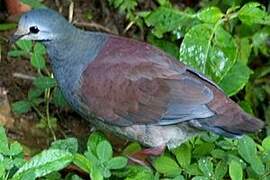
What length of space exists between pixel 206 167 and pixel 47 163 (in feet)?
2.60

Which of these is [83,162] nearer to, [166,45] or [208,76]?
[208,76]

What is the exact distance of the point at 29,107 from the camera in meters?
4.54

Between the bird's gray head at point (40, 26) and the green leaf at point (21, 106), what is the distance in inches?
20.3

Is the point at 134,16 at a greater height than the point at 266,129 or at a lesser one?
greater

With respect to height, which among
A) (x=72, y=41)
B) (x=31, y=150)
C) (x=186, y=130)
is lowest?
(x=31, y=150)

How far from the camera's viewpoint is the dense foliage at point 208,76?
3670 mm

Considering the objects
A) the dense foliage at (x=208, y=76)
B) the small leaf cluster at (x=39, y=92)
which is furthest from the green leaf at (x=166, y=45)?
the small leaf cluster at (x=39, y=92)

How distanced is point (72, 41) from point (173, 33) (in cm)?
118

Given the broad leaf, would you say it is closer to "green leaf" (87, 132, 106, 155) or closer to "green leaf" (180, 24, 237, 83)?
"green leaf" (87, 132, 106, 155)

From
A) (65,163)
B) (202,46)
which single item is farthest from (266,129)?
(65,163)

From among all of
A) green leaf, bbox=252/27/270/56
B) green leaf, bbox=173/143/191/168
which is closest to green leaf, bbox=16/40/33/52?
green leaf, bbox=173/143/191/168

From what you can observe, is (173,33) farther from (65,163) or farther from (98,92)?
(65,163)

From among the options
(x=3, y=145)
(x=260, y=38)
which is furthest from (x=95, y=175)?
(x=260, y=38)

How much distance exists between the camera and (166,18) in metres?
5.12
